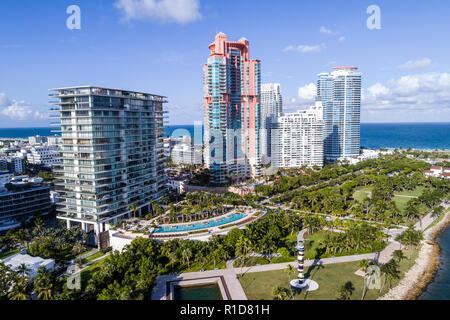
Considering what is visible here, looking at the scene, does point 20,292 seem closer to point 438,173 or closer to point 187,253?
point 187,253

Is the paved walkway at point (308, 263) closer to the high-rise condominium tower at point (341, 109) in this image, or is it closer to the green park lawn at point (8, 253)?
the green park lawn at point (8, 253)

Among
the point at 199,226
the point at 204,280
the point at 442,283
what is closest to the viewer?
the point at 442,283

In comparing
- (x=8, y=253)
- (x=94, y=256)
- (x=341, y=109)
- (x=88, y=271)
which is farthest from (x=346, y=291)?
(x=341, y=109)

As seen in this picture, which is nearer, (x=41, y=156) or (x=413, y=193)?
(x=413, y=193)

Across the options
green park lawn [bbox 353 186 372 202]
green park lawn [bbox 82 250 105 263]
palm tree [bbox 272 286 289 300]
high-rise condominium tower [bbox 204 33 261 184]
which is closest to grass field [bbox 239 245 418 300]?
palm tree [bbox 272 286 289 300]

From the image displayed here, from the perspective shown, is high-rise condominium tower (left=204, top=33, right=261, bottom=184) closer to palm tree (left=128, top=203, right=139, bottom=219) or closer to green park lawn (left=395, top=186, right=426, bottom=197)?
palm tree (left=128, top=203, right=139, bottom=219)
